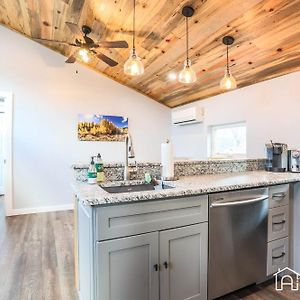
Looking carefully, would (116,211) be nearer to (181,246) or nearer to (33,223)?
(181,246)

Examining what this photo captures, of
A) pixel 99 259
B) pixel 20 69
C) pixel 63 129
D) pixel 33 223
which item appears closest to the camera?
pixel 99 259

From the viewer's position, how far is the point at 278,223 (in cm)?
199

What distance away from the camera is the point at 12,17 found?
364 cm

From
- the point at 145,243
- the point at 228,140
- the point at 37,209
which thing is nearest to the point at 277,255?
the point at 145,243

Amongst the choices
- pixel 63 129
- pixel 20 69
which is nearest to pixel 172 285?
pixel 63 129

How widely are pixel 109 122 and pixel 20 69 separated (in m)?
1.80

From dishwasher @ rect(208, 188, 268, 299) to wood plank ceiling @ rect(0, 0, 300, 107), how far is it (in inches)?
70.8

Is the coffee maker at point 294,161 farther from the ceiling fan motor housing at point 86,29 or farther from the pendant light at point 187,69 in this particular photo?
the ceiling fan motor housing at point 86,29

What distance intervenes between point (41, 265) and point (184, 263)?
60.3 inches

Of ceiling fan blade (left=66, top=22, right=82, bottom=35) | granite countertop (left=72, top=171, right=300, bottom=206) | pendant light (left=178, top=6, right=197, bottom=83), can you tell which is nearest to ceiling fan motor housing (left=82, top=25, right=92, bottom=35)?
ceiling fan blade (left=66, top=22, right=82, bottom=35)

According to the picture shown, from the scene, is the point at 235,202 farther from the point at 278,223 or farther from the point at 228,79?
the point at 228,79

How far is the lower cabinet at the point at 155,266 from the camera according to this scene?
4.18 feet

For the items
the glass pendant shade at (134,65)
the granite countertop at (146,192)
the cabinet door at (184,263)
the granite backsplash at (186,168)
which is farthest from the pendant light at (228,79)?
the cabinet door at (184,263)

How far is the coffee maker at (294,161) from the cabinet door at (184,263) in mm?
1516
